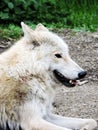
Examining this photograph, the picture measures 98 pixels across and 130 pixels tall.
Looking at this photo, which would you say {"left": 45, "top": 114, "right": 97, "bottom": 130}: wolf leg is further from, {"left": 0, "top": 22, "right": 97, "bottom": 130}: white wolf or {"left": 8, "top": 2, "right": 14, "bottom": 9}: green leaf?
{"left": 8, "top": 2, "right": 14, "bottom": 9}: green leaf

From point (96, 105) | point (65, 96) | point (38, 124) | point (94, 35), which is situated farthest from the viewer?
point (94, 35)

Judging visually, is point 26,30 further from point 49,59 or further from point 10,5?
point 10,5

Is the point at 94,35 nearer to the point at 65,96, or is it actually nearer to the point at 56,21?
the point at 56,21

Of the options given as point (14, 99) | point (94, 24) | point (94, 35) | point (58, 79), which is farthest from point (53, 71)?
point (94, 24)

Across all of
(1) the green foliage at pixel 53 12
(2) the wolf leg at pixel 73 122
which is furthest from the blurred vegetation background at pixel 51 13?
(2) the wolf leg at pixel 73 122

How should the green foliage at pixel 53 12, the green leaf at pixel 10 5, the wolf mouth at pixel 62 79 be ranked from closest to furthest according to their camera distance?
the wolf mouth at pixel 62 79 → the green leaf at pixel 10 5 → the green foliage at pixel 53 12

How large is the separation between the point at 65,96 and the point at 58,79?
5.30 feet

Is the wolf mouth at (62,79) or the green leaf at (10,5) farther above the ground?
the wolf mouth at (62,79)

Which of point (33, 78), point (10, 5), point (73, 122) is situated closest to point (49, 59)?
point (33, 78)

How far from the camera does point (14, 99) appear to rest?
6320 mm

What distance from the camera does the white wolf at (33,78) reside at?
631 cm

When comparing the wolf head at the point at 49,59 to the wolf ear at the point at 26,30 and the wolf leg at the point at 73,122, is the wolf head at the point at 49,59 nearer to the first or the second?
the wolf ear at the point at 26,30

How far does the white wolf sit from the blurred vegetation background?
5459 millimetres

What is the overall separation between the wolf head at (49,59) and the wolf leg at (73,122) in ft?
1.37
